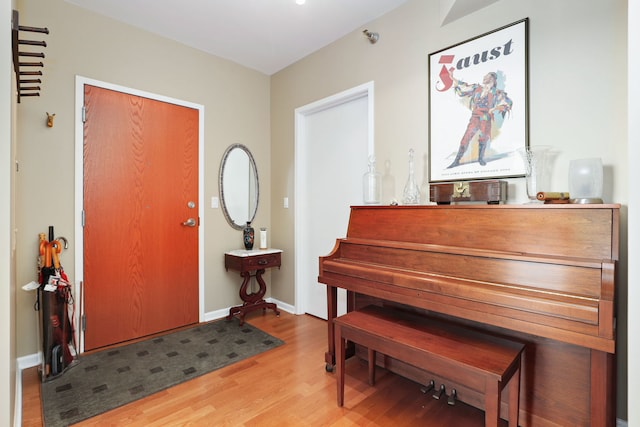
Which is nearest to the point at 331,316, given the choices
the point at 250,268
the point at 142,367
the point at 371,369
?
the point at 371,369

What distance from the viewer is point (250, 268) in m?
3.10

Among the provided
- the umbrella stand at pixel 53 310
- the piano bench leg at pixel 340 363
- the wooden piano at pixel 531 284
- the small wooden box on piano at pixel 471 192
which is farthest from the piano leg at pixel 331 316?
the umbrella stand at pixel 53 310

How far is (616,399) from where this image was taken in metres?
1.54

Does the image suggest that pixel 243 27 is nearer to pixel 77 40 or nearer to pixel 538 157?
pixel 77 40

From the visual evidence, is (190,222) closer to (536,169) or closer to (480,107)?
(480,107)

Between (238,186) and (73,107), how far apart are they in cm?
148

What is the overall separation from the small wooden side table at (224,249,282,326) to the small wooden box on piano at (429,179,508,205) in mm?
1798

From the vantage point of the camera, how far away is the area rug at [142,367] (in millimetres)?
1831

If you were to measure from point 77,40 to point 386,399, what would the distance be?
329 centimetres

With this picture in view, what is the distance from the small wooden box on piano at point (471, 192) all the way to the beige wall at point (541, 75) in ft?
0.55

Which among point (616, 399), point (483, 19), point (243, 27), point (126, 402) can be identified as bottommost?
point (126, 402)

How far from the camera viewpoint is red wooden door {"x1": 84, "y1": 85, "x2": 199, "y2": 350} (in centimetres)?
253

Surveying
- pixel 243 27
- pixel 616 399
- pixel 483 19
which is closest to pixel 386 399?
pixel 616 399

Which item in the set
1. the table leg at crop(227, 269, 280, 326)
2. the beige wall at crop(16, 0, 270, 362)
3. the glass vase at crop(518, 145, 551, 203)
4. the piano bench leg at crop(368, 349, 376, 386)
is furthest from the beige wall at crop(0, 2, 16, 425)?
the glass vase at crop(518, 145, 551, 203)
